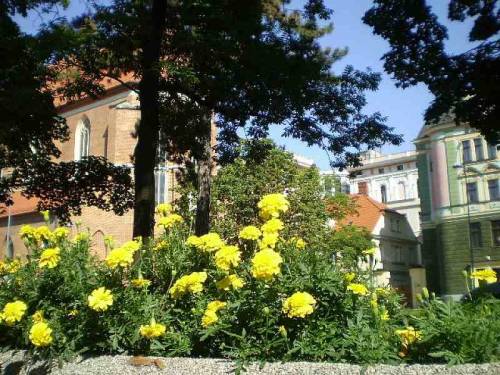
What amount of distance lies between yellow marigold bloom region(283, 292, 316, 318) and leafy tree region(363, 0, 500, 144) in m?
8.83

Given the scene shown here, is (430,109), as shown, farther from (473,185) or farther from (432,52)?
(473,185)

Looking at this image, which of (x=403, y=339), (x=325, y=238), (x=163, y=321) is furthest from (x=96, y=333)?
(x=325, y=238)

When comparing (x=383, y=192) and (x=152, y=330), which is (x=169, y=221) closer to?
(x=152, y=330)

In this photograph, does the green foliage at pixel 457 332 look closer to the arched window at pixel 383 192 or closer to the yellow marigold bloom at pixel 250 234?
the yellow marigold bloom at pixel 250 234

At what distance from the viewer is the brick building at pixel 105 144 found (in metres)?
33.6

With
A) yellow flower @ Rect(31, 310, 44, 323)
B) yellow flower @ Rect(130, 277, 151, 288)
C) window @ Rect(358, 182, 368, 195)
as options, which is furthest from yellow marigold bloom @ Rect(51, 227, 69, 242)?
window @ Rect(358, 182, 368, 195)

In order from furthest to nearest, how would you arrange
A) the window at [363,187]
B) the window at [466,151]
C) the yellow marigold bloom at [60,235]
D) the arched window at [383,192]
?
the window at [363,187], the arched window at [383,192], the window at [466,151], the yellow marigold bloom at [60,235]

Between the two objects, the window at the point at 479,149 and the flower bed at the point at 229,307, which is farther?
the window at the point at 479,149

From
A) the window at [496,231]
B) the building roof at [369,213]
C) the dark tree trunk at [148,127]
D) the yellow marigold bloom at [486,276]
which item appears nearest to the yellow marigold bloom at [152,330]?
the yellow marigold bloom at [486,276]

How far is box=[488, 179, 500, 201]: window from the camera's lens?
46.3 m

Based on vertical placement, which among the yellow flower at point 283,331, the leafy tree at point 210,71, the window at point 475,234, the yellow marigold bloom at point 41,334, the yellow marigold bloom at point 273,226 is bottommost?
the yellow marigold bloom at point 41,334

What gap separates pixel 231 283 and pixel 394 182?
286 feet

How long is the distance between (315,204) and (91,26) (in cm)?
1923

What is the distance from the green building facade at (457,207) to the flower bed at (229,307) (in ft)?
139
